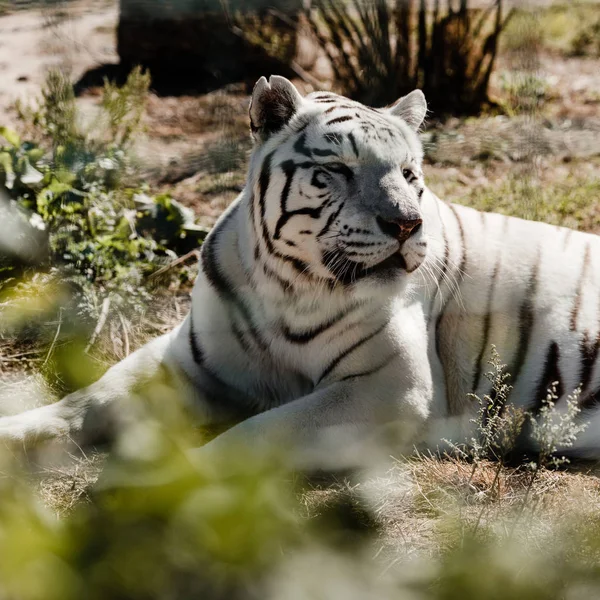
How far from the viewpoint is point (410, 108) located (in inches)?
81.1

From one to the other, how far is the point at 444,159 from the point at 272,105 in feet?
7.03

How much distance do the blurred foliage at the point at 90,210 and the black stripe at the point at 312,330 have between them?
72cm

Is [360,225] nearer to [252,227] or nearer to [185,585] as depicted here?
[252,227]

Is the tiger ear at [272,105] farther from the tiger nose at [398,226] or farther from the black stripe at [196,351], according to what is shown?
the black stripe at [196,351]

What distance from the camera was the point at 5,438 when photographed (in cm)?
189

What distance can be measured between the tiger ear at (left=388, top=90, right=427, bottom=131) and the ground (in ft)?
1.33

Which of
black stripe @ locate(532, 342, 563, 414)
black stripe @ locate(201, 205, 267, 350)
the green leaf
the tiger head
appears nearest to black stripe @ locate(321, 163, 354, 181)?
the tiger head

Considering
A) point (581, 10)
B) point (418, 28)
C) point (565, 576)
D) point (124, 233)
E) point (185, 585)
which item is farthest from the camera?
point (581, 10)

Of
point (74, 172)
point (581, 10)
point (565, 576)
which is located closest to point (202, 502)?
point (565, 576)

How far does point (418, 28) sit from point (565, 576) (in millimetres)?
4294

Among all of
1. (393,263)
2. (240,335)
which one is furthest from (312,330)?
(393,263)

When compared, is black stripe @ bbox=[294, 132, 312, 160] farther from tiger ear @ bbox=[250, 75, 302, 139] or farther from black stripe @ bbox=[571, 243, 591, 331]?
black stripe @ bbox=[571, 243, 591, 331]

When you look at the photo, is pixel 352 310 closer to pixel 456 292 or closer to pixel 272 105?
pixel 456 292

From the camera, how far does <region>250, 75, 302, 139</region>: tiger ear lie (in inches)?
76.0
